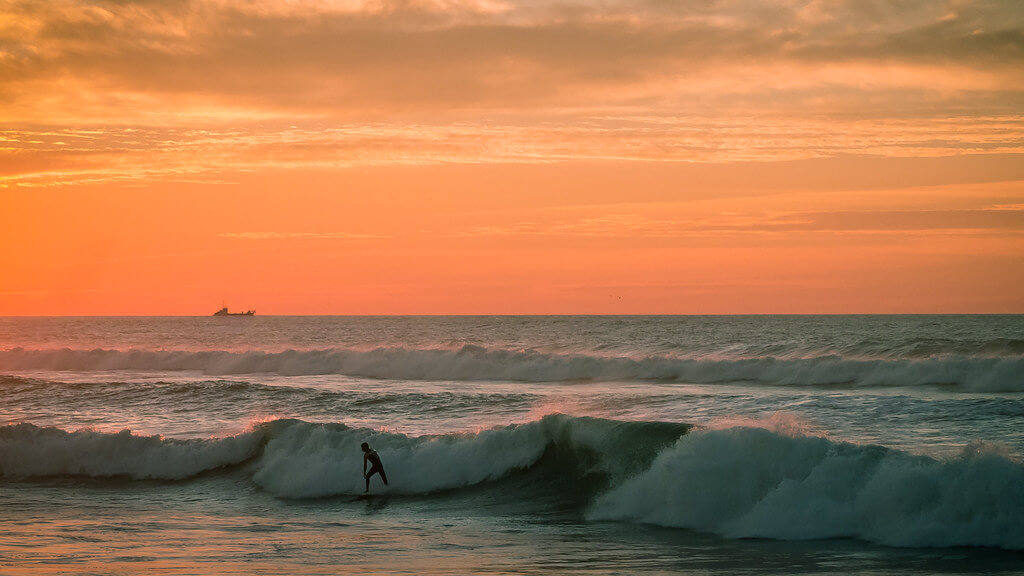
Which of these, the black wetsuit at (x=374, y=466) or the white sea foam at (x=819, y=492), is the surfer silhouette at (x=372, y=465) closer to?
the black wetsuit at (x=374, y=466)

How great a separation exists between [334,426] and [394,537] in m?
7.43

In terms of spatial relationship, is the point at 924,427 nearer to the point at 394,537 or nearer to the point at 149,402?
the point at 394,537

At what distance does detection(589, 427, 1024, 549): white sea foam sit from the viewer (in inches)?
503

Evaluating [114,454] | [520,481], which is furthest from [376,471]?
[114,454]

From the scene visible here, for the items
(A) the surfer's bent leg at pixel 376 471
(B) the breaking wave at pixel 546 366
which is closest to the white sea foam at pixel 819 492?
(A) the surfer's bent leg at pixel 376 471

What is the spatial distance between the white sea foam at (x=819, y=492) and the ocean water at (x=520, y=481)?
0.03m

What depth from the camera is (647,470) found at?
16.5m

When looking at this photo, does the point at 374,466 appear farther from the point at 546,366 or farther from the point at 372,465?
the point at 546,366

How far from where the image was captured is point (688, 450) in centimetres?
1593

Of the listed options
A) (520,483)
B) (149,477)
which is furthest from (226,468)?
(520,483)

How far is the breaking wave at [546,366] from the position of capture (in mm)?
34219

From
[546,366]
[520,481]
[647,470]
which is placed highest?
[546,366]

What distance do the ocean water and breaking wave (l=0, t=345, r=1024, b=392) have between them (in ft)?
1.86

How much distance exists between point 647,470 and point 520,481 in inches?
126
